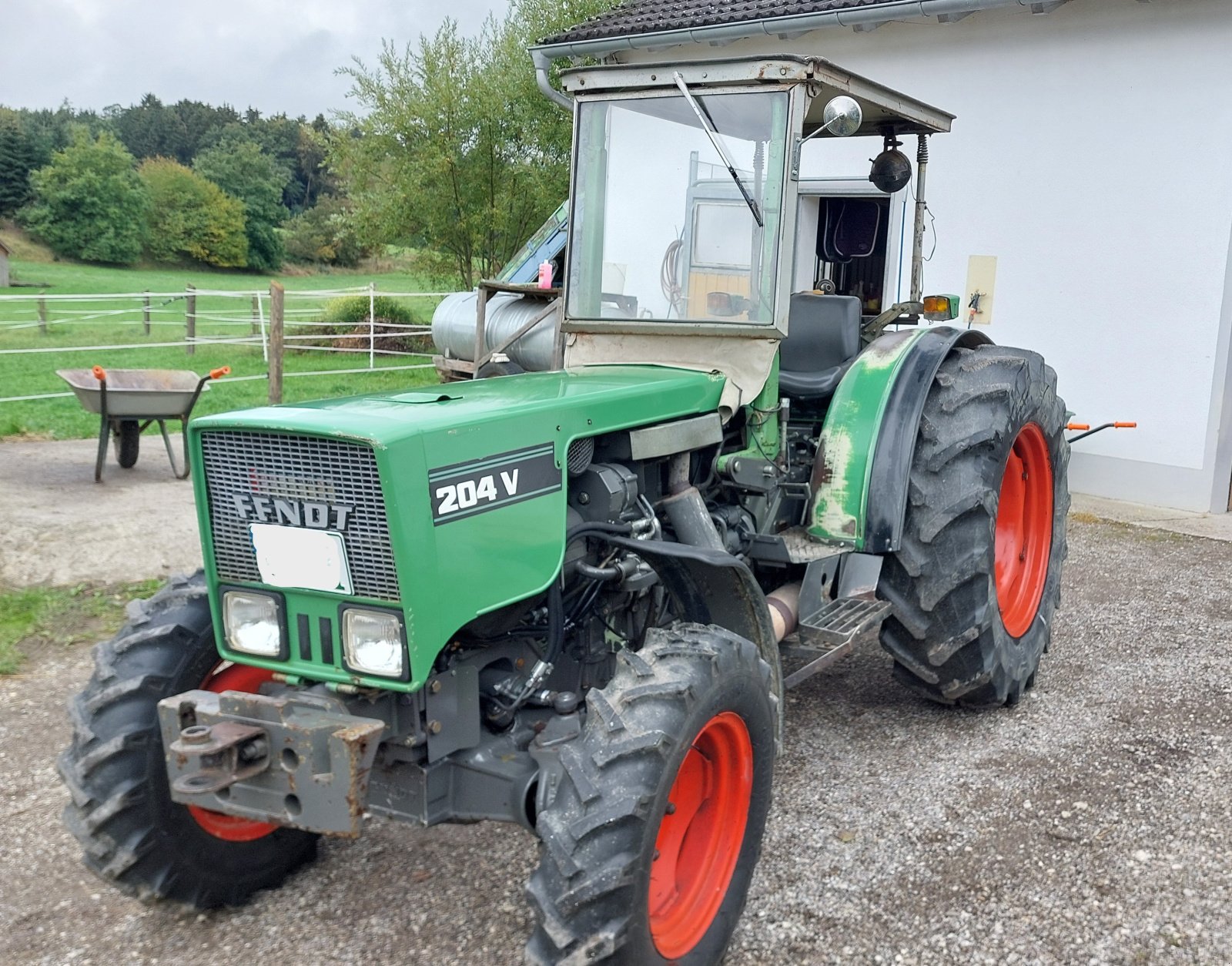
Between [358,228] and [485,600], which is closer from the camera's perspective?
[485,600]

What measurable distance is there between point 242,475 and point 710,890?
153 centimetres

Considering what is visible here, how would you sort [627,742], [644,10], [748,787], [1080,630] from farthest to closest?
[644,10], [1080,630], [748,787], [627,742]

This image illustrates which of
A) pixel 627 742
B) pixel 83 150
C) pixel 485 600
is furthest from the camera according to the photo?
pixel 83 150

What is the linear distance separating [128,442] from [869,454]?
5964mm

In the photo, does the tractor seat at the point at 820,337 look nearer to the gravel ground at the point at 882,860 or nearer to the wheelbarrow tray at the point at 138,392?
the gravel ground at the point at 882,860

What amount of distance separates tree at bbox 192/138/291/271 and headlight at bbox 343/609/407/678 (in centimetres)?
4790

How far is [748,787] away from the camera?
3027 mm

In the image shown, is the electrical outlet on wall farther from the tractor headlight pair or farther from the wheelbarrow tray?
the tractor headlight pair

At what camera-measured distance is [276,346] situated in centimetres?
1130

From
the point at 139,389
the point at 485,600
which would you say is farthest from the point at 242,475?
the point at 139,389

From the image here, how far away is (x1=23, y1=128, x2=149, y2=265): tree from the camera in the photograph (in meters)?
44.1

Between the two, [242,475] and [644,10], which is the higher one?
[644,10]

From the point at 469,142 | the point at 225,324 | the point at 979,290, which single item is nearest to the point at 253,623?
the point at 979,290

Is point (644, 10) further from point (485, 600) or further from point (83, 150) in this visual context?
point (83, 150)
